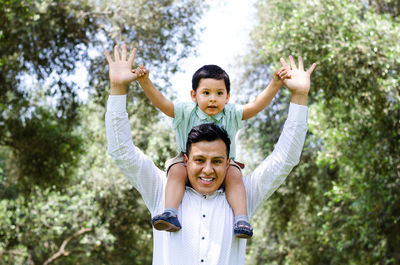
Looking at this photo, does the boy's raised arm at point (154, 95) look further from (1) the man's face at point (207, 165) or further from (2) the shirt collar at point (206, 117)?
(1) the man's face at point (207, 165)

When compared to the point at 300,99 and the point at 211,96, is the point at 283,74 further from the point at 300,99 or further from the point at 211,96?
the point at 211,96

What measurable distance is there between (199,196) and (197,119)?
0.63 metres

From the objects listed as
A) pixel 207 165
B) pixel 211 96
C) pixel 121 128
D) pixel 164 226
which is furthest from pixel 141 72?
pixel 164 226

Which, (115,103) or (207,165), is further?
(207,165)

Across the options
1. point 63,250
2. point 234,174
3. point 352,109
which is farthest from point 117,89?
point 63,250

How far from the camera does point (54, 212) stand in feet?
50.8

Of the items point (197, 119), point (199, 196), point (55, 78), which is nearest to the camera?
point (199, 196)

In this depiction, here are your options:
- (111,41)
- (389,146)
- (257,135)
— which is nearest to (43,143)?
(111,41)

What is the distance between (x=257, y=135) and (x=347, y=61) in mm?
5122

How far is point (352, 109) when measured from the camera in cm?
1248

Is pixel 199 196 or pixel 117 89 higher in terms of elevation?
pixel 117 89

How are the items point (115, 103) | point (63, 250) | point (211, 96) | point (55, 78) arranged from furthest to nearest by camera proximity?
point (63, 250)
point (55, 78)
point (211, 96)
point (115, 103)

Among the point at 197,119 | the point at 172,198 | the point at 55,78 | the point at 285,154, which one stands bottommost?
the point at 172,198

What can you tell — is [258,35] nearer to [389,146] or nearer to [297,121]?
[389,146]
